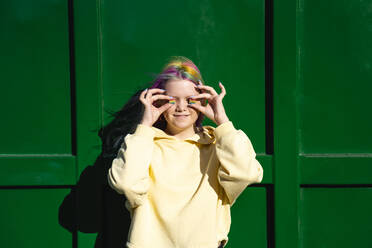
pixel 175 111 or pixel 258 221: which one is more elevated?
pixel 175 111

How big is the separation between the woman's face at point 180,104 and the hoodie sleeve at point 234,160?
0.55 ft

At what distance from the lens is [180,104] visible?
165 centimetres

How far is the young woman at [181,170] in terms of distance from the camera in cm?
156

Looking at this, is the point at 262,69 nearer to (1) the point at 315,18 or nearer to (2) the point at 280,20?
(2) the point at 280,20

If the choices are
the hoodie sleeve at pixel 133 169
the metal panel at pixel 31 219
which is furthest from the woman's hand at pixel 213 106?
the metal panel at pixel 31 219

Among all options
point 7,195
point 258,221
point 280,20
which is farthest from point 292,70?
point 7,195

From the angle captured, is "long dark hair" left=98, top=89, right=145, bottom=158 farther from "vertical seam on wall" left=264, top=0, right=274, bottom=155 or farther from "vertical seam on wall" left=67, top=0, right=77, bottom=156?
"vertical seam on wall" left=264, top=0, right=274, bottom=155

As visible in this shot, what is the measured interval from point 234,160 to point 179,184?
0.28 meters

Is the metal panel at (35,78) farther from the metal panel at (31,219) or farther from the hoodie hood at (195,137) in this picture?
the hoodie hood at (195,137)

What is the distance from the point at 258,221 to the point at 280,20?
115 centimetres

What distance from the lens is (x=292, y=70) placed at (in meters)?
1.99

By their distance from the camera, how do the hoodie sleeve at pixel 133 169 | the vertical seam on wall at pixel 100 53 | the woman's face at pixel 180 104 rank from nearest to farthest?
the hoodie sleeve at pixel 133 169, the woman's face at pixel 180 104, the vertical seam on wall at pixel 100 53

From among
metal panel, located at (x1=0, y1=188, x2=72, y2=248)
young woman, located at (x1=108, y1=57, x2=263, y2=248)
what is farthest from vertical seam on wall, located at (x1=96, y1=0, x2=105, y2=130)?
metal panel, located at (x1=0, y1=188, x2=72, y2=248)

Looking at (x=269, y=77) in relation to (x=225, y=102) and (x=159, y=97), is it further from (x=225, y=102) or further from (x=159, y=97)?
(x=159, y=97)
